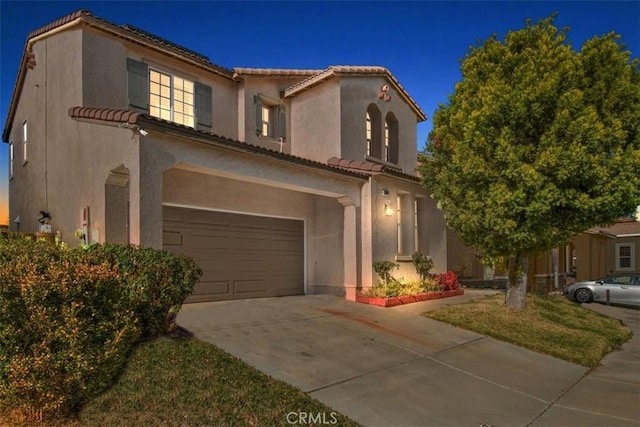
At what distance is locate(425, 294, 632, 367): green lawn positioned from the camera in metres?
8.82

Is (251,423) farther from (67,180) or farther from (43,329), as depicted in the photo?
(67,180)

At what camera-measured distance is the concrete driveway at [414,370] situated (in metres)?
5.42

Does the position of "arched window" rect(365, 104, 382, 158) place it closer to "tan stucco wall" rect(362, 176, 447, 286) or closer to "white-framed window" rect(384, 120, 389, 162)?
"white-framed window" rect(384, 120, 389, 162)

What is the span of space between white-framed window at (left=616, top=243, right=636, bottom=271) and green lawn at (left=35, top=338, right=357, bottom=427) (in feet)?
93.1

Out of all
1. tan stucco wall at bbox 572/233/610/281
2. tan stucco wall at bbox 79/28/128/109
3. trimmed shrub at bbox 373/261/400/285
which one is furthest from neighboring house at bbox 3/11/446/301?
tan stucco wall at bbox 572/233/610/281

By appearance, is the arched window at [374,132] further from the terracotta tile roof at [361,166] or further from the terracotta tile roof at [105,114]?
the terracotta tile roof at [105,114]

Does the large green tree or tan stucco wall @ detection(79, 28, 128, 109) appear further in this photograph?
tan stucco wall @ detection(79, 28, 128, 109)

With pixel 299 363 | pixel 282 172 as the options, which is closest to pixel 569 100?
pixel 282 172

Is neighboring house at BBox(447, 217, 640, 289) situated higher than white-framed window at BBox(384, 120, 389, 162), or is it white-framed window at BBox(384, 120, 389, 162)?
white-framed window at BBox(384, 120, 389, 162)

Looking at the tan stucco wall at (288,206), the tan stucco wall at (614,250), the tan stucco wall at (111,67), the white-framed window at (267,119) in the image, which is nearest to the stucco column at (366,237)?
the tan stucco wall at (288,206)

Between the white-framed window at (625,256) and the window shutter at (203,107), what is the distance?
1023 inches

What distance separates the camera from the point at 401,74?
1589 cm

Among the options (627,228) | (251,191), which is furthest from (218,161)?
(627,228)

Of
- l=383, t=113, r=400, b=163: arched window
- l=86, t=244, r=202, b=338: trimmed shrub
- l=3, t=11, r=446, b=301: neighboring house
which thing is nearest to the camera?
l=86, t=244, r=202, b=338: trimmed shrub
